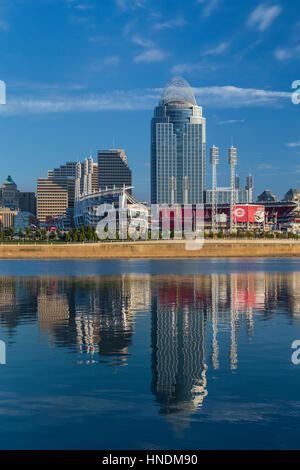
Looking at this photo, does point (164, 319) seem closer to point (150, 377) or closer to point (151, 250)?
point (150, 377)

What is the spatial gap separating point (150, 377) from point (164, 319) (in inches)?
500

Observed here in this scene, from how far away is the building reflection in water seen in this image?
1900 centimetres

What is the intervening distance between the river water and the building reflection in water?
71 mm

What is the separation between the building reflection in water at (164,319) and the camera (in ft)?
62.3

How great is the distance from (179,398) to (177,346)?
7258mm

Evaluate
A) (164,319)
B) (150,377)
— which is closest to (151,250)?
(164,319)

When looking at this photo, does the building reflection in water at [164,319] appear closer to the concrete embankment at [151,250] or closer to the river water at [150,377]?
the river water at [150,377]

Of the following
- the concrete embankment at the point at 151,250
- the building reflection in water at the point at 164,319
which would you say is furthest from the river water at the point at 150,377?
the concrete embankment at the point at 151,250

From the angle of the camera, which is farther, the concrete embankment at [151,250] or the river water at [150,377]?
the concrete embankment at [151,250]

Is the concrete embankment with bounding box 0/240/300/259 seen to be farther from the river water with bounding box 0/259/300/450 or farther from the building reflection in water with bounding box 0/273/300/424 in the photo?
the river water with bounding box 0/259/300/450

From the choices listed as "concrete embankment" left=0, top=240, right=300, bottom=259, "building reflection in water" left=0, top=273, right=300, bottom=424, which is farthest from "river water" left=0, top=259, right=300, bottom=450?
"concrete embankment" left=0, top=240, right=300, bottom=259

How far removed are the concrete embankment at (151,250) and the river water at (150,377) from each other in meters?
90.4

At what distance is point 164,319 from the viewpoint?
101ft
